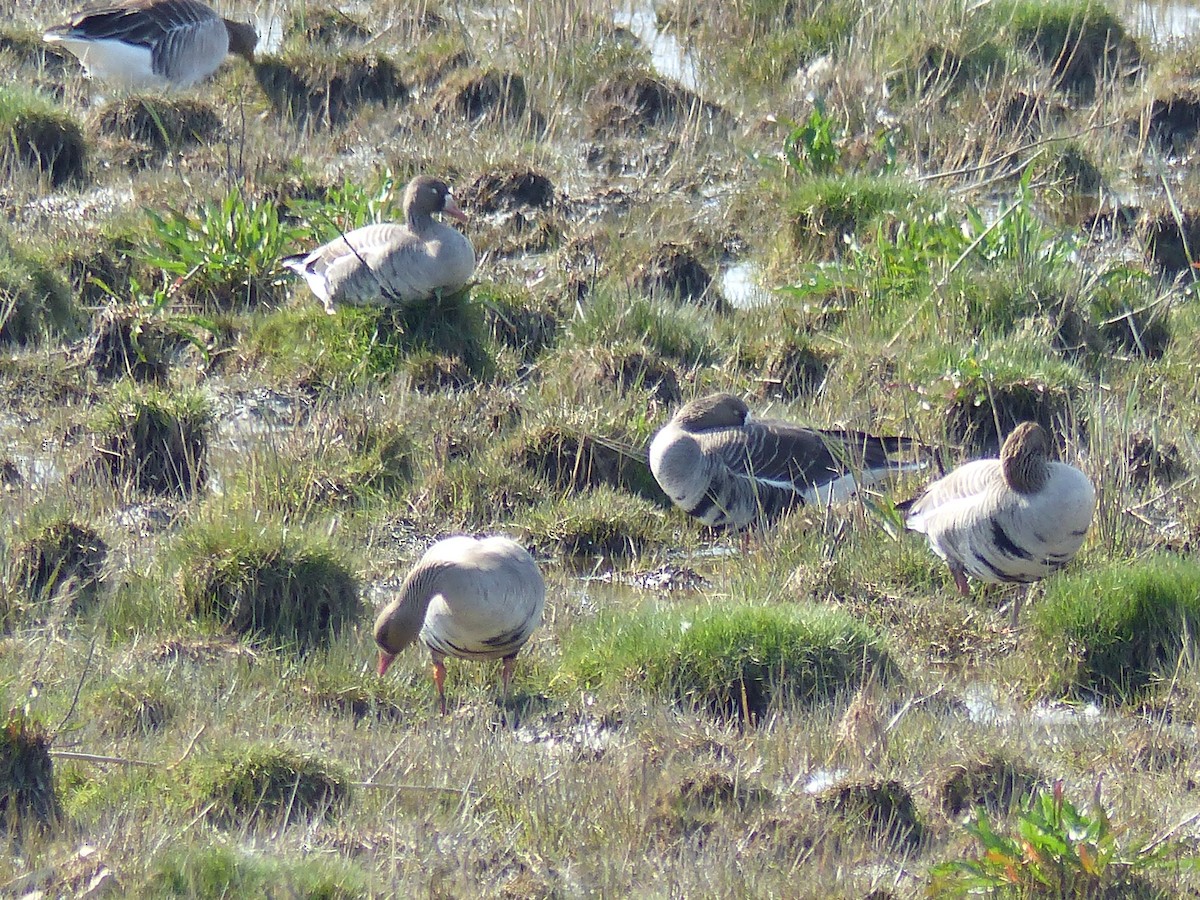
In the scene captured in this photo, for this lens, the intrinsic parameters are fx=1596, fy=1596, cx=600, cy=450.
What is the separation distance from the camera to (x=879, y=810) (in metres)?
4.79

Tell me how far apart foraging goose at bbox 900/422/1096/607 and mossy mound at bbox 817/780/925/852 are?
1.62m

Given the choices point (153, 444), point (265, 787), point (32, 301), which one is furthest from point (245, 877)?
point (32, 301)

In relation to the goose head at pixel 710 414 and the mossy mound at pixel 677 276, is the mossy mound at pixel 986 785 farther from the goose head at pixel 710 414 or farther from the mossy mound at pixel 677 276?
the mossy mound at pixel 677 276

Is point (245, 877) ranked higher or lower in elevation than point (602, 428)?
higher

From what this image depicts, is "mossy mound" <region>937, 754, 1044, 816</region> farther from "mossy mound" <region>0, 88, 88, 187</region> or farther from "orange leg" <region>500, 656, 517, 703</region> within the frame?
"mossy mound" <region>0, 88, 88, 187</region>

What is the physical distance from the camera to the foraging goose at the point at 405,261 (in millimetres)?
8523

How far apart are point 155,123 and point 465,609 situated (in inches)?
251

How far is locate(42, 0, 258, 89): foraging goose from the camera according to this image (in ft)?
37.7

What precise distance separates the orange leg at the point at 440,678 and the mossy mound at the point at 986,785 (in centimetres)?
185

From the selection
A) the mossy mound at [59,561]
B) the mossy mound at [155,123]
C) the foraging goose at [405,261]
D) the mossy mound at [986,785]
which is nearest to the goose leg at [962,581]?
the mossy mound at [986,785]

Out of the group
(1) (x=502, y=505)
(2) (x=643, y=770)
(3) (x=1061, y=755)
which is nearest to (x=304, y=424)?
(1) (x=502, y=505)

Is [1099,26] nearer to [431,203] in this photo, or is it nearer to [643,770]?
[431,203]

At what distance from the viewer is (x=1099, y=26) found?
11883mm

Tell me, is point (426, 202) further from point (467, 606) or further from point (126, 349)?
point (467, 606)
